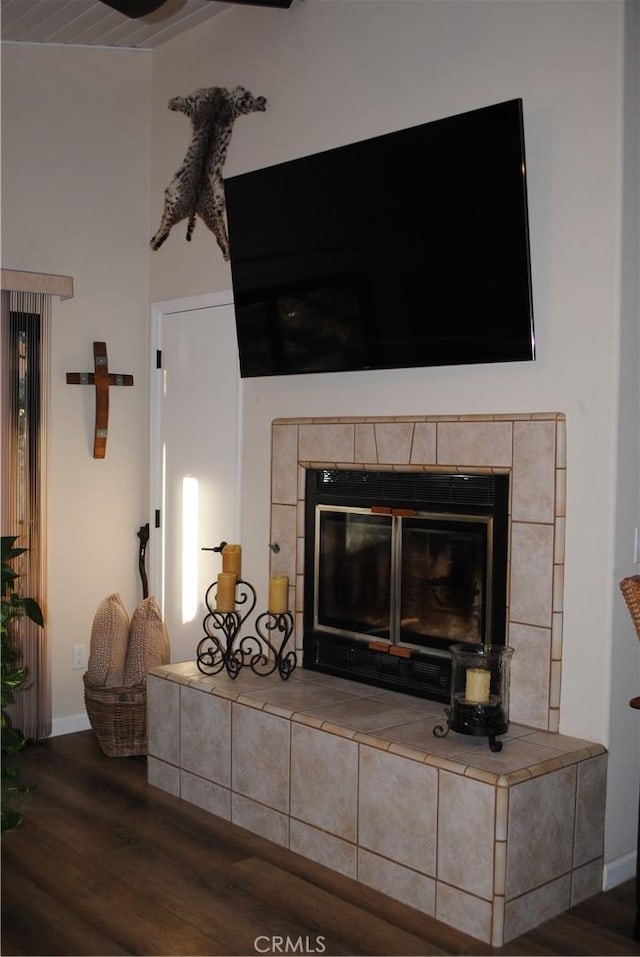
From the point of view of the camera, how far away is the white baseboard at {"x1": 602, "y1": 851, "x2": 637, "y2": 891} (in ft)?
9.32

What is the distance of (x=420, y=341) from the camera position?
317cm

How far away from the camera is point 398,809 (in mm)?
2768

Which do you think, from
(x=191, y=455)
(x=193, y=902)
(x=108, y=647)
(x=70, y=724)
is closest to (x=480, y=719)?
(x=193, y=902)

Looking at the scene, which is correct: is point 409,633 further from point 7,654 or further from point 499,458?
point 7,654

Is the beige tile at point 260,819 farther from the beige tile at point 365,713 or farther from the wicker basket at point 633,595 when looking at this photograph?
the wicker basket at point 633,595

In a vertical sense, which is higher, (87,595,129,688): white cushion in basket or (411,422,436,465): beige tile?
(411,422,436,465): beige tile

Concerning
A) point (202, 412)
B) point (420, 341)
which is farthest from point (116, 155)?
point (420, 341)

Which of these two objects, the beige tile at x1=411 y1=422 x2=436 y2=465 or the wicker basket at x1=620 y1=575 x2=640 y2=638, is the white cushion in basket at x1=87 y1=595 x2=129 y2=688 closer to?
the beige tile at x1=411 y1=422 x2=436 y2=465

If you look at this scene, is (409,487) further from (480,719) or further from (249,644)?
(249,644)

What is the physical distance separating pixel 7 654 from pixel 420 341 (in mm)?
1617

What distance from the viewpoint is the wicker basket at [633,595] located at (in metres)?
2.54

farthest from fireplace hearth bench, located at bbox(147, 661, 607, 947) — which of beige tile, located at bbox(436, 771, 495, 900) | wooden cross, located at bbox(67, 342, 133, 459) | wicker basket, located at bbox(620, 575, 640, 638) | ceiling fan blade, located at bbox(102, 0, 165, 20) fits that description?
ceiling fan blade, located at bbox(102, 0, 165, 20)

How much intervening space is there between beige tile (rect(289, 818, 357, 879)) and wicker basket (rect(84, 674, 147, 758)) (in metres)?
1.08

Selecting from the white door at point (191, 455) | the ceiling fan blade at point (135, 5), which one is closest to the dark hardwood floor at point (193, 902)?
the white door at point (191, 455)
